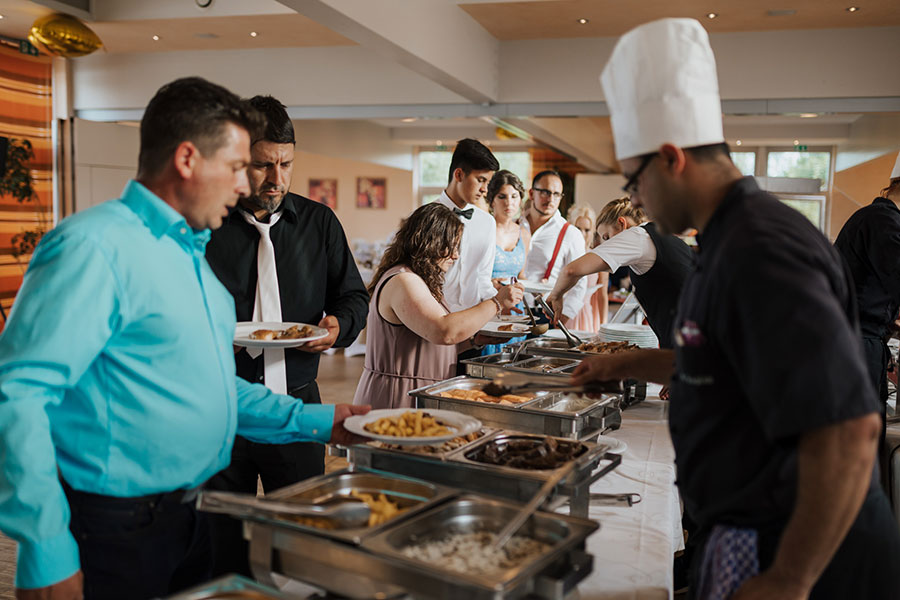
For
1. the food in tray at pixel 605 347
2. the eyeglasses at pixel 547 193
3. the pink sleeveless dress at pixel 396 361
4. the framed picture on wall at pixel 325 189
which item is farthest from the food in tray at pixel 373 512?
the framed picture on wall at pixel 325 189

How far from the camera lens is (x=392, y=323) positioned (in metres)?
2.18

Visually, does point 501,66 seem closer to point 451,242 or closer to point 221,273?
point 451,242

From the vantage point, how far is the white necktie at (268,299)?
176 centimetres

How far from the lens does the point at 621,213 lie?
3.43 metres

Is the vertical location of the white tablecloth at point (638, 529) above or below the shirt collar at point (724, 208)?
below

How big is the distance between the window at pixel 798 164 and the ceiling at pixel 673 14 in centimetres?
630

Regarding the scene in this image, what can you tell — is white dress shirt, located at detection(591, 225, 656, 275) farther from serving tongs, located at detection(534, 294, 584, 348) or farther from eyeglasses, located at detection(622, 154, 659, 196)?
eyeglasses, located at detection(622, 154, 659, 196)

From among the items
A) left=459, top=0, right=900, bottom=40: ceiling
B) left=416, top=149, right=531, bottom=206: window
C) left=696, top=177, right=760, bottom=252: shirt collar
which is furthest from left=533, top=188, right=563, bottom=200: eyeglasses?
left=416, top=149, right=531, bottom=206: window

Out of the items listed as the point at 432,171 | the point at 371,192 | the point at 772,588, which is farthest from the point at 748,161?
the point at 772,588

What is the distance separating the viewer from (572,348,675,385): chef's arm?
130 centimetres

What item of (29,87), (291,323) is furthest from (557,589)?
(29,87)

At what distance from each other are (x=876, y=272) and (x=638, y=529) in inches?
73.4

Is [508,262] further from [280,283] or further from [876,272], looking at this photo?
[280,283]

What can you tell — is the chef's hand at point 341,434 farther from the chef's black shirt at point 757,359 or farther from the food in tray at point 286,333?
the chef's black shirt at point 757,359
